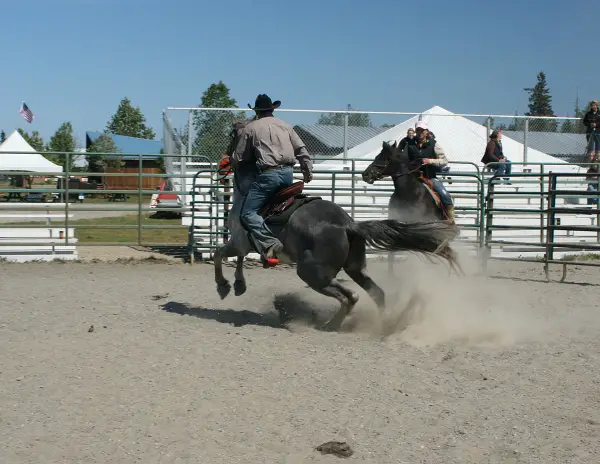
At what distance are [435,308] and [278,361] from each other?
2503mm

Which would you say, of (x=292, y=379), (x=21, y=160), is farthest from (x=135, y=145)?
(x=292, y=379)

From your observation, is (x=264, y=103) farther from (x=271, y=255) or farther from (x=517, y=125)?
(x=517, y=125)

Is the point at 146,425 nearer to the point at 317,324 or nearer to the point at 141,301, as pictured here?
the point at 317,324

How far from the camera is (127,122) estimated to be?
63344mm

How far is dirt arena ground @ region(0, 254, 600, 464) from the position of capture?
4.26 metres

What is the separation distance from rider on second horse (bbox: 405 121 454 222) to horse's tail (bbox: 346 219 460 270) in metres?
3.04

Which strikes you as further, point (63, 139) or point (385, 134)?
point (63, 139)

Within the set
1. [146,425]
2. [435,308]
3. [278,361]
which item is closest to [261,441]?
[146,425]

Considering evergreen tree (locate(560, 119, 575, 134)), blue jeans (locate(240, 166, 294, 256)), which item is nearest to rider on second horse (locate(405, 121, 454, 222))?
blue jeans (locate(240, 166, 294, 256))

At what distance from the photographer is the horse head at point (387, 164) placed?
9511 millimetres

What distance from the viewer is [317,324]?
7.59 metres

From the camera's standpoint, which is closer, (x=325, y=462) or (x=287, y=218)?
(x=325, y=462)

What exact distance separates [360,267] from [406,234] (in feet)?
1.89

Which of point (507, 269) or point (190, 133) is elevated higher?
point (190, 133)
